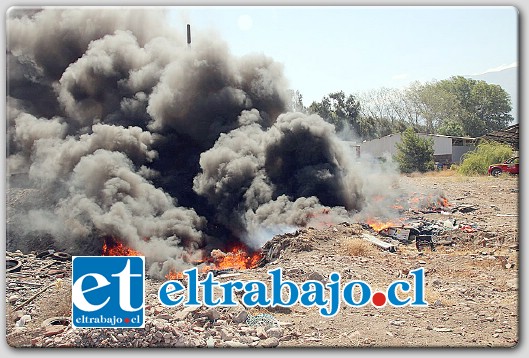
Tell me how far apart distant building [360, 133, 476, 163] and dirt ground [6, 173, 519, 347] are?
417 millimetres

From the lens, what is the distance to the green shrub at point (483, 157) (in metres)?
6.63

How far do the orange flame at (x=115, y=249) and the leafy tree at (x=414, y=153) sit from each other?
363 cm

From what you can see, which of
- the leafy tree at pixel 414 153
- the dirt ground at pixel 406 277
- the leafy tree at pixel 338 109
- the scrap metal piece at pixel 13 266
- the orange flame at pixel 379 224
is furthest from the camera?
the leafy tree at pixel 414 153

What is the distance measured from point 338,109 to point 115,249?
3347 millimetres

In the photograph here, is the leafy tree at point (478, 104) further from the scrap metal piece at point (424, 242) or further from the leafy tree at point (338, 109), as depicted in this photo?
the scrap metal piece at point (424, 242)

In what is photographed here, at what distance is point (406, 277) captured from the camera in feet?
21.4

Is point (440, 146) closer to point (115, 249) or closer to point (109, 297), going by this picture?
point (115, 249)

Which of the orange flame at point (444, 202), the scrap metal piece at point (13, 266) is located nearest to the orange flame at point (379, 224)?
the orange flame at point (444, 202)

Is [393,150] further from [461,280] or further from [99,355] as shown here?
[99,355]

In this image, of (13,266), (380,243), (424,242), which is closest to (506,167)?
(424,242)

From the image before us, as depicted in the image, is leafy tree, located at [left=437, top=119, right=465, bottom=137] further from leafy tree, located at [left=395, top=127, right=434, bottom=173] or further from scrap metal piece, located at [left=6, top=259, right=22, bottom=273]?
scrap metal piece, located at [left=6, top=259, right=22, bottom=273]

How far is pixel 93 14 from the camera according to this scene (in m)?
6.93

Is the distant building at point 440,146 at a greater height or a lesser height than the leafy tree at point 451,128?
lesser

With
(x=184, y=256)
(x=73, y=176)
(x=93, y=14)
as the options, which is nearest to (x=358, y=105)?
(x=184, y=256)
